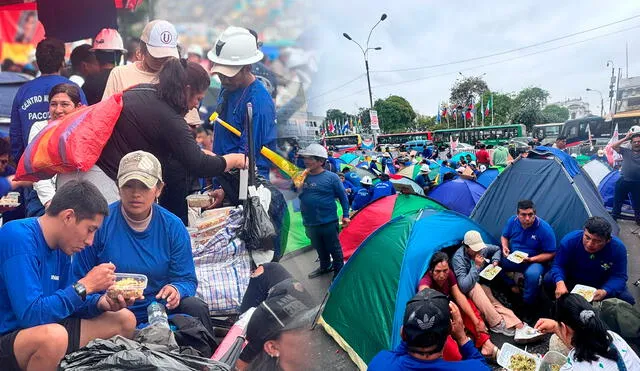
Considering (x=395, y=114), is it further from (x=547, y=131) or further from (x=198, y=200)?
(x=198, y=200)

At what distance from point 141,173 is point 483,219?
17.3 ft

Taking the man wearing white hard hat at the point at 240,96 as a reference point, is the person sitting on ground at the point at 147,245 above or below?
below

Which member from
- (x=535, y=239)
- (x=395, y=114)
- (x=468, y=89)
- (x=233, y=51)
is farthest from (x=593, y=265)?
(x=468, y=89)

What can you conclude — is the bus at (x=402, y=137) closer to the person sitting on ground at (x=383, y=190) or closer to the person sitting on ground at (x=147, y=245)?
the person sitting on ground at (x=383, y=190)

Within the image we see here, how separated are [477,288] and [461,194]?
3.16 meters

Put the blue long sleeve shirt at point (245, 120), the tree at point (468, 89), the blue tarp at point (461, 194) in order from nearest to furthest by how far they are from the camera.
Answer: the blue long sleeve shirt at point (245, 120)
the blue tarp at point (461, 194)
the tree at point (468, 89)

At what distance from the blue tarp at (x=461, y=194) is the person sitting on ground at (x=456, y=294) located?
302 cm

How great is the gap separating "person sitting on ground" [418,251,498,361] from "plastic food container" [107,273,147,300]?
2.77 m

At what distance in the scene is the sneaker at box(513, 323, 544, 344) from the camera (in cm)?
371

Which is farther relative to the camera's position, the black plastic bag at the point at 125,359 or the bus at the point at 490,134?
the bus at the point at 490,134

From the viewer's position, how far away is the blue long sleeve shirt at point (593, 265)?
11.9 ft

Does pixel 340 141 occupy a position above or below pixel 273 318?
above

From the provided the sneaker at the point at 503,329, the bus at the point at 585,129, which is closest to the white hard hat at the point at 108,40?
the sneaker at the point at 503,329

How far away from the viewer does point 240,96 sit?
120cm
